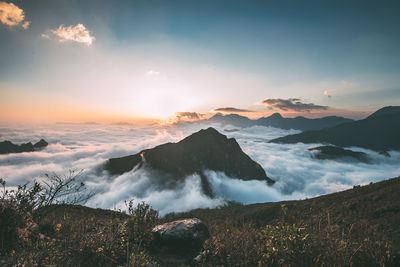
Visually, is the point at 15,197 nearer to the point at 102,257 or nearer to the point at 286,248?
the point at 102,257

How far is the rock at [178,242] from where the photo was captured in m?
7.06

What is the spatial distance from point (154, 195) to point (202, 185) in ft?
183

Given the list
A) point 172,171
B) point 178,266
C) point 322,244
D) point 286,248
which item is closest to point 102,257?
point 178,266

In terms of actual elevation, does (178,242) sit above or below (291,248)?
below

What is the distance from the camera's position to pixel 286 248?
4.14 meters

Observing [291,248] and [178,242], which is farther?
[178,242]

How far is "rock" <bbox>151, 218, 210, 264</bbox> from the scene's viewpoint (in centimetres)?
706

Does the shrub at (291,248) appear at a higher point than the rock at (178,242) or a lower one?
higher

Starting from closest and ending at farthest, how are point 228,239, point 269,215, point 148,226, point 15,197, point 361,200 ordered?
point 15,197
point 228,239
point 148,226
point 361,200
point 269,215

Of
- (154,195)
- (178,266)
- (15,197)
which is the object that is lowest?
(154,195)

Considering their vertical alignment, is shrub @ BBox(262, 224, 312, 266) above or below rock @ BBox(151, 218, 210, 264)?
above

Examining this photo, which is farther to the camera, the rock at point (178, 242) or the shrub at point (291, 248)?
the rock at point (178, 242)

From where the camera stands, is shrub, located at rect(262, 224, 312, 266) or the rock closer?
shrub, located at rect(262, 224, 312, 266)

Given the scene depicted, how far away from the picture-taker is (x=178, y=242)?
25.8 feet
